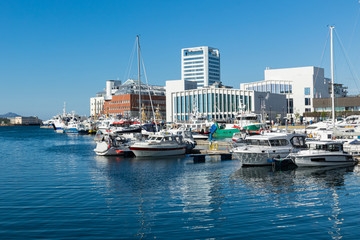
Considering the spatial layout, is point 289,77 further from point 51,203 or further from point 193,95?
point 51,203

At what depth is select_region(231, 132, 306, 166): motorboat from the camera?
41.5 metres

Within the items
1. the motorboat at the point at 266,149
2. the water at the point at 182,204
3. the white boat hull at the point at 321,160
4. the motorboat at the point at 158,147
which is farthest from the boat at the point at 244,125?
the water at the point at 182,204

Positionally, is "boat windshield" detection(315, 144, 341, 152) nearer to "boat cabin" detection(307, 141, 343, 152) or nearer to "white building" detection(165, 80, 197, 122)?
"boat cabin" detection(307, 141, 343, 152)

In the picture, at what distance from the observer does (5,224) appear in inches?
856

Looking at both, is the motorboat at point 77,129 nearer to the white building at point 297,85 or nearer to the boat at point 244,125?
the boat at point 244,125

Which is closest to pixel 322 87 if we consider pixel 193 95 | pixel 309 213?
pixel 193 95

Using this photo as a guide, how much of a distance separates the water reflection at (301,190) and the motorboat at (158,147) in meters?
15.8

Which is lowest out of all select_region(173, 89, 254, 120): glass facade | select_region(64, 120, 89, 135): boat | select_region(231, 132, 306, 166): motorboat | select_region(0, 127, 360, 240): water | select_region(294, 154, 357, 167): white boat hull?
select_region(0, 127, 360, 240): water

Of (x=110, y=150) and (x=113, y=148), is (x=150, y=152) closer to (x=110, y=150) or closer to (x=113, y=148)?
(x=113, y=148)

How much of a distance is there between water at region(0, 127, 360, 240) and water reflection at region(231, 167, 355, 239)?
0.07 m

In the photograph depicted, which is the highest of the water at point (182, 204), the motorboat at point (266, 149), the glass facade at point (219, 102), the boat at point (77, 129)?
the glass facade at point (219, 102)

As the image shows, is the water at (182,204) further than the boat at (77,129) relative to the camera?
No

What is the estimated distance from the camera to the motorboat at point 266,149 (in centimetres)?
4153

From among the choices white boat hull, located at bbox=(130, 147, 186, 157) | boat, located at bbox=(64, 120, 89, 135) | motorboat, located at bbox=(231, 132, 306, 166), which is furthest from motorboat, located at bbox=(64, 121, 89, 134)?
motorboat, located at bbox=(231, 132, 306, 166)
